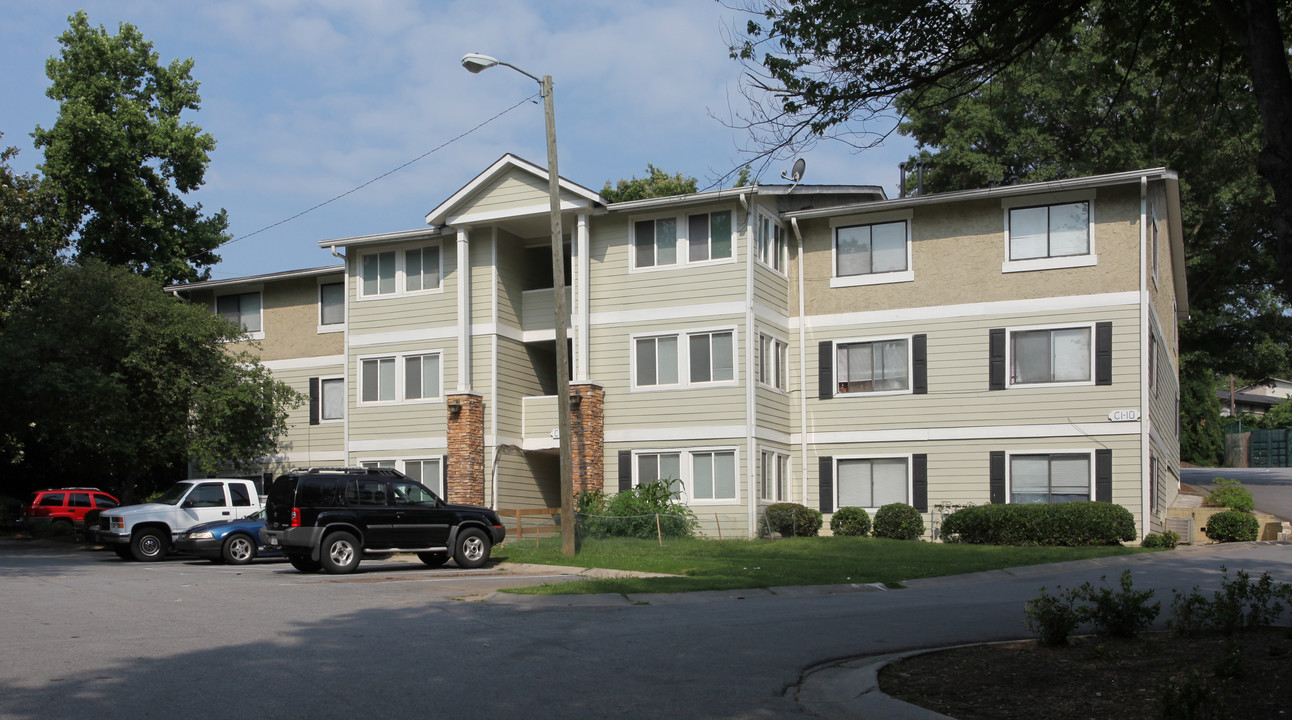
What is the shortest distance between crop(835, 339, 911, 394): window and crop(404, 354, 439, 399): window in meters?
11.0

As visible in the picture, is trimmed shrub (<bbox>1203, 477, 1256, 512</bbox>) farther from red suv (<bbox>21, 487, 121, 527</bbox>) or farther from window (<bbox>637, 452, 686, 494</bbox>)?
red suv (<bbox>21, 487, 121, 527</bbox>)

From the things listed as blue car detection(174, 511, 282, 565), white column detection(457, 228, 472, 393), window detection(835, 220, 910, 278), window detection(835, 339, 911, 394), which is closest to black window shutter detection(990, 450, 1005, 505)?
window detection(835, 339, 911, 394)

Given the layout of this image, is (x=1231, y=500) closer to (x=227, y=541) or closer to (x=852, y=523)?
(x=852, y=523)

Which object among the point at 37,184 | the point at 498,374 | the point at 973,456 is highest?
the point at 37,184

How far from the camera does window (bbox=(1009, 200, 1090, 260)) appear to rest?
27.8 meters

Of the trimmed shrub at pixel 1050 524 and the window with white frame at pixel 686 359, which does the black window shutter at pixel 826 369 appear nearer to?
the window with white frame at pixel 686 359

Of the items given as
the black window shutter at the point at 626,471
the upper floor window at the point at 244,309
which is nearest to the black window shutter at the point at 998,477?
the black window shutter at the point at 626,471

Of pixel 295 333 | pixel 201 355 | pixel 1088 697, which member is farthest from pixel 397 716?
pixel 295 333

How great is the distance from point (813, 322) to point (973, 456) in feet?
17.9

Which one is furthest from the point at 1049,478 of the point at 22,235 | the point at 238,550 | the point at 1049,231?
the point at 22,235

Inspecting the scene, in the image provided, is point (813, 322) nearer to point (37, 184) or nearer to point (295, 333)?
point (295, 333)

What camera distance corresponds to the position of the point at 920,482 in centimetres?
2886

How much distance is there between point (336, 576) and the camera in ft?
64.6

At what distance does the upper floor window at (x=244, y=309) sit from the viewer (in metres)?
36.9
